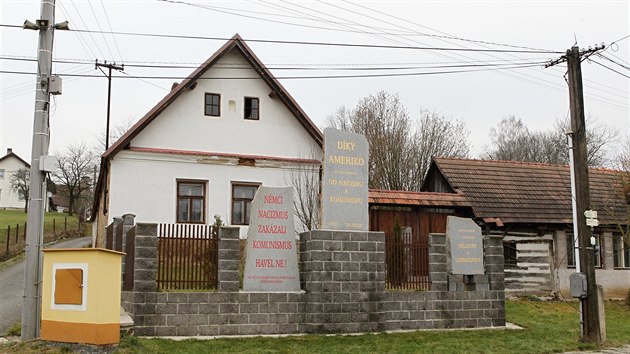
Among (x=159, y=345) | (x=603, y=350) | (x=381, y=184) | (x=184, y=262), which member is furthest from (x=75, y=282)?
(x=381, y=184)

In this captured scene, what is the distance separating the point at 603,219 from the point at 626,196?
159cm

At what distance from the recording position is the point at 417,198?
2292cm

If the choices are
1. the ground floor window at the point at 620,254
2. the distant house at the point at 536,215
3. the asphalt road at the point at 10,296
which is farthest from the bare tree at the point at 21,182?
the ground floor window at the point at 620,254

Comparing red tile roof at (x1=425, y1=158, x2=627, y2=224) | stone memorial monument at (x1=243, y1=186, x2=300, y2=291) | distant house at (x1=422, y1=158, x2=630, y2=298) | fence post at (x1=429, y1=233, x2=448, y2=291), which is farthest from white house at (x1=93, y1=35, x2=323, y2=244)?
stone memorial monument at (x1=243, y1=186, x2=300, y2=291)

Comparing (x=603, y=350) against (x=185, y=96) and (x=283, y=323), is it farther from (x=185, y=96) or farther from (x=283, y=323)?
(x=185, y=96)

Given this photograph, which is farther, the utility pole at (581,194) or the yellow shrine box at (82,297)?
the utility pole at (581,194)

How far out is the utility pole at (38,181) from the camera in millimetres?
12031

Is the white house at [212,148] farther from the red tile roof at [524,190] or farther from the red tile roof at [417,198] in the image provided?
the red tile roof at [524,190]

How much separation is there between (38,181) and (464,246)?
33.5ft

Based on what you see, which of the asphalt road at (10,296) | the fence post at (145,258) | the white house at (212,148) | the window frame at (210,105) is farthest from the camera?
the window frame at (210,105)

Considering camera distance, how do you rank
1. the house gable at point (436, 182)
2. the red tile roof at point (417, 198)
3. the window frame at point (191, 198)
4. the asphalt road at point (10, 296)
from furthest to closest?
the house gable at point (436, 182) → the window frame at point (191, 198) → the red tile roof at point (417, 198) → the asphalt road at point (10, 296)

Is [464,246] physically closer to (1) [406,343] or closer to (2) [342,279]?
(2) [342,279]

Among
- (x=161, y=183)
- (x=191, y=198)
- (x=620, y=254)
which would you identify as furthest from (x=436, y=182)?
(x=161, y=183)

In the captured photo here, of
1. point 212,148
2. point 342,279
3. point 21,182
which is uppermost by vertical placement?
point 21,182
